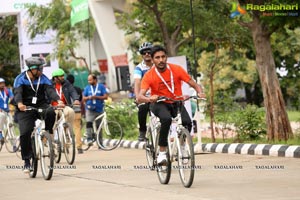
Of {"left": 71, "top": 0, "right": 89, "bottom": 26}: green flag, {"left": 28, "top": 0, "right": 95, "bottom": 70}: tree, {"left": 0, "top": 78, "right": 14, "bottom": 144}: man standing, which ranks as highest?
{"left": 28, "top": 0, "right": 95, "bottom": 70}: tree

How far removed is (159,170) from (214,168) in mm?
2372

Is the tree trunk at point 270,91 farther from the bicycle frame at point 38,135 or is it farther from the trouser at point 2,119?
the trouser at point 2,119

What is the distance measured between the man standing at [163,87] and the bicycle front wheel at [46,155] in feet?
7.04

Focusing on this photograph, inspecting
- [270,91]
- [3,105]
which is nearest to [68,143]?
[270,91]

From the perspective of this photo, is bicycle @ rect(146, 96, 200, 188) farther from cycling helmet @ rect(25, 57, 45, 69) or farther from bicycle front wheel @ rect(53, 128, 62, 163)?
bicycle front wheel @ rect(53, 128, 62, 163)

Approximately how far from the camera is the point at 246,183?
40.2 feet

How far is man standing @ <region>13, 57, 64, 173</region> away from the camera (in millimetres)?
14984

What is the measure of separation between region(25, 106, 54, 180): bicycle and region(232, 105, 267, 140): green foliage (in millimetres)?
6326

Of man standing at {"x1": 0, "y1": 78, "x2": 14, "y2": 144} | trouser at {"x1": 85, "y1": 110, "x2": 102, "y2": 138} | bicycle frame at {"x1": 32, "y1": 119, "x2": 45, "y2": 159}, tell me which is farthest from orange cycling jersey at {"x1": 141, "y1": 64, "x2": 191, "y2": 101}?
man standing at {"x1": 0, "y1": 78, "x2": 14, "y2": 144}

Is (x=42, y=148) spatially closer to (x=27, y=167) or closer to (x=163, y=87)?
(x=27, y=167)

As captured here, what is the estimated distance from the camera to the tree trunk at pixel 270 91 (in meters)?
19.3

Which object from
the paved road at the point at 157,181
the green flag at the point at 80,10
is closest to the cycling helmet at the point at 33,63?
the paved road at the point at 157,181

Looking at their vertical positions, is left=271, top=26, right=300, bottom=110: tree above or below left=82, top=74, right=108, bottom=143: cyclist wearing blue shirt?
above

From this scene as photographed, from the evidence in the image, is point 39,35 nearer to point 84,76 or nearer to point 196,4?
point 196,4
